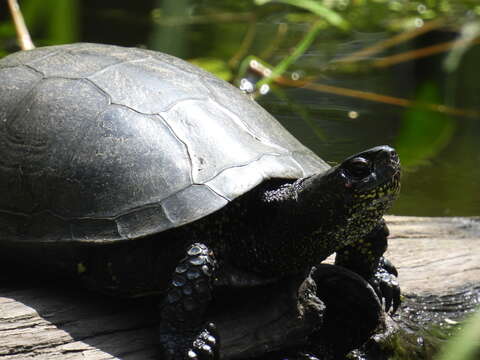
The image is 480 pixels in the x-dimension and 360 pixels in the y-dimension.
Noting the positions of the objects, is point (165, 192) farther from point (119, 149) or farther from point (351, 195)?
point (351, 195)

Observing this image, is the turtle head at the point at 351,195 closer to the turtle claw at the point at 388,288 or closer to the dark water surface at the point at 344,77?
the turtle claw at the point at 388,288

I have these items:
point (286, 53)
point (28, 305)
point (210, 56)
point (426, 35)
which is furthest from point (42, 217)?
point (426, 35)

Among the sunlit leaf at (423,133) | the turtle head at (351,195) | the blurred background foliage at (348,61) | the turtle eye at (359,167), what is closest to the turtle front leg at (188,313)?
the turtle head at (351,195)

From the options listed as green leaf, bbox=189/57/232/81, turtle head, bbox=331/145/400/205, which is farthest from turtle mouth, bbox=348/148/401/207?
green leaf, bbox=189/57/232/81

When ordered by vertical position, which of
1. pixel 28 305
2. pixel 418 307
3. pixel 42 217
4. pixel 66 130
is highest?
pixel 66 130

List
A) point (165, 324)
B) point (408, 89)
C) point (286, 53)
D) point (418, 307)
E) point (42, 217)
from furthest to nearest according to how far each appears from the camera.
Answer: point (286, 53)
point (408, 89)
point (418, 307)
point (42, 217)
point (165, 324)

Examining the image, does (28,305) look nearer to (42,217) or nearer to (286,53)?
(42,217)
